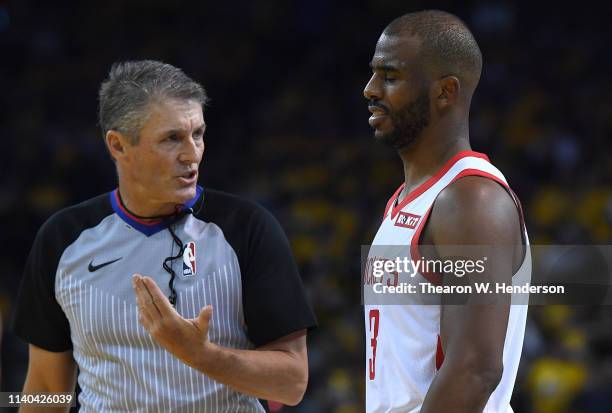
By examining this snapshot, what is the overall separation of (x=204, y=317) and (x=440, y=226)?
70 centimetres

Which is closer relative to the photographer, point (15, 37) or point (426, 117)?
point (426, 117)

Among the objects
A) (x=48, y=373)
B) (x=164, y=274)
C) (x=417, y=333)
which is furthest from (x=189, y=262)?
(x=417, y=333)

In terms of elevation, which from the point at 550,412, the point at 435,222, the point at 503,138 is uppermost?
the point at 435,222

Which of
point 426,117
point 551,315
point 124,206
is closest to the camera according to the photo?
point 426,117

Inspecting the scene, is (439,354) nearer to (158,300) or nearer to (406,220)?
(406,220)

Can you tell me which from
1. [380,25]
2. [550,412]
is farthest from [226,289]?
[380,25]

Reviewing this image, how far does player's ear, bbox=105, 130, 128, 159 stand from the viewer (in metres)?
3.27

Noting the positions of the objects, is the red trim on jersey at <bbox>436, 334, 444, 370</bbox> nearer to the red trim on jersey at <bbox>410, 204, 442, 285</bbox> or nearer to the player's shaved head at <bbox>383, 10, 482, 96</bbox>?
the red trim on jersey at <bbox>410, 204, 442, 285</bbox>

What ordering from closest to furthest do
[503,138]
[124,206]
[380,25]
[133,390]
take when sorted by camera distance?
[133,390], [124,206], [503,138], [380,25]

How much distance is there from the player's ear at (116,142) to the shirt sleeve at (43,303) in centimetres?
34

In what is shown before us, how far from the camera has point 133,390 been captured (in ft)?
10.3

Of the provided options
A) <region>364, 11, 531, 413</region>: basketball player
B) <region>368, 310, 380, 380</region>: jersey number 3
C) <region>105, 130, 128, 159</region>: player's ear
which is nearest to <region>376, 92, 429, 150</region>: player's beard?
<region>364, 11, 531, 413</region>: basketball player

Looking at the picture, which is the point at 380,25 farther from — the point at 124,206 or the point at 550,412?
the point at 124,206

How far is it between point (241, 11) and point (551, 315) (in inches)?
296
